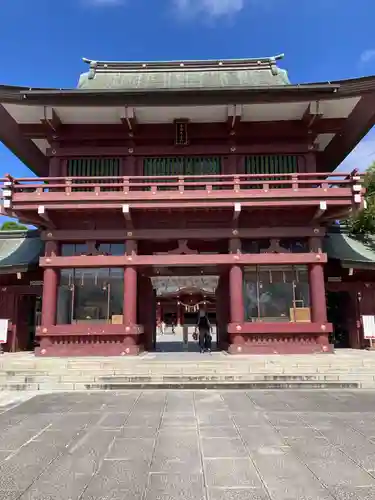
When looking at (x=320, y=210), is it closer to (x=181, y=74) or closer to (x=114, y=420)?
(x=181, y=74)

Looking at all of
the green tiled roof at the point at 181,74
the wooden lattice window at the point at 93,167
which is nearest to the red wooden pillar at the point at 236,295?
the wooden lattice window at the point at 93,167

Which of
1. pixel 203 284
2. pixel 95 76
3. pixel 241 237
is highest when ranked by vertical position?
pixel 95 76

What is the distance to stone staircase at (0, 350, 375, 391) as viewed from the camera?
10500 mm

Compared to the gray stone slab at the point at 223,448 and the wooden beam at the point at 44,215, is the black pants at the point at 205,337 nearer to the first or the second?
the wooden beam at the point at 44,215

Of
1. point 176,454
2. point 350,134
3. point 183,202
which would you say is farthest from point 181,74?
point 176,454

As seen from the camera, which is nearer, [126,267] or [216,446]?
[216,446]

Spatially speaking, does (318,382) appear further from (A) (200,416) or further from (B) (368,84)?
(B) (368,84)

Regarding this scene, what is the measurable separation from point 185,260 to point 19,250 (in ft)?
29.9

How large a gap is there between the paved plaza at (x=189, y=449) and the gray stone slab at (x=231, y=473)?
0.04 feet

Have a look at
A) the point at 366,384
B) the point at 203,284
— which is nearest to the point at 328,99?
the point at 203,284

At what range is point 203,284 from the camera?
18688 mm

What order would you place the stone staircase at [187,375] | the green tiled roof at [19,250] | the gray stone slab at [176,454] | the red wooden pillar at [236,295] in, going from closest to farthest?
the gray stone slab at [176,454], the stone staircase at [187,375], the red wooden pillar at [236,295], the green tiled roof at [19,250]

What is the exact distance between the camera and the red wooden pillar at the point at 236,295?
15328 mm

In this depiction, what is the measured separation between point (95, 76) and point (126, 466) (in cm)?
2072
